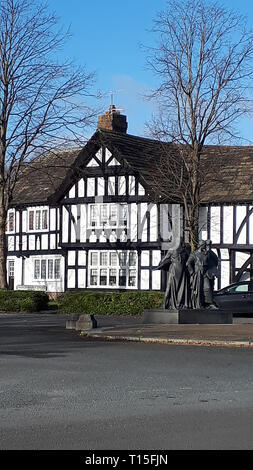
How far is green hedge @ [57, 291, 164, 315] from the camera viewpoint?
35.7 metres

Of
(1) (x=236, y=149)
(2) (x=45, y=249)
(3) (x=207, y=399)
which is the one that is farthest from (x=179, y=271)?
(2) (x=45, y=249)

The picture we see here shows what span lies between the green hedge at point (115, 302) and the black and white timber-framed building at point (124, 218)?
9005 millimetres

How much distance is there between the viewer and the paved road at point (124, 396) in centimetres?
899

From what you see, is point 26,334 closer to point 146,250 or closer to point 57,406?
point 57,406

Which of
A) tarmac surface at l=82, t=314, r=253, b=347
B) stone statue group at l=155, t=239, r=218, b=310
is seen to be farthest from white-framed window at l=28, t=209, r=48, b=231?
tarmac surface at l=82, t=314, r=253, b=347

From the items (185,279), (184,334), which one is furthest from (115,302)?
(184,334)

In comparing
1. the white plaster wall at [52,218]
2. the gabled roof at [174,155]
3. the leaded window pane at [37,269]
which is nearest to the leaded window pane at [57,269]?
the leaded window pane at [37,269]

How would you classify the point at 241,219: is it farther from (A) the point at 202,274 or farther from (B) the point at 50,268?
(A) the point at 202,274

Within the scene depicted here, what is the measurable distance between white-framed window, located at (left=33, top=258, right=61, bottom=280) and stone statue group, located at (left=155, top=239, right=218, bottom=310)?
80.3 feet

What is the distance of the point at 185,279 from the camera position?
27.1 meters

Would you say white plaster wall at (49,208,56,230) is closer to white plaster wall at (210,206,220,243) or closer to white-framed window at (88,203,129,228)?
white-framed window at (88,203,129,228)

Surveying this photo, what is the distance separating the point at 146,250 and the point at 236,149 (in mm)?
8295

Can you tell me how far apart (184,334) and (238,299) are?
11821 millimetres

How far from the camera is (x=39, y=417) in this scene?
1034 cm
